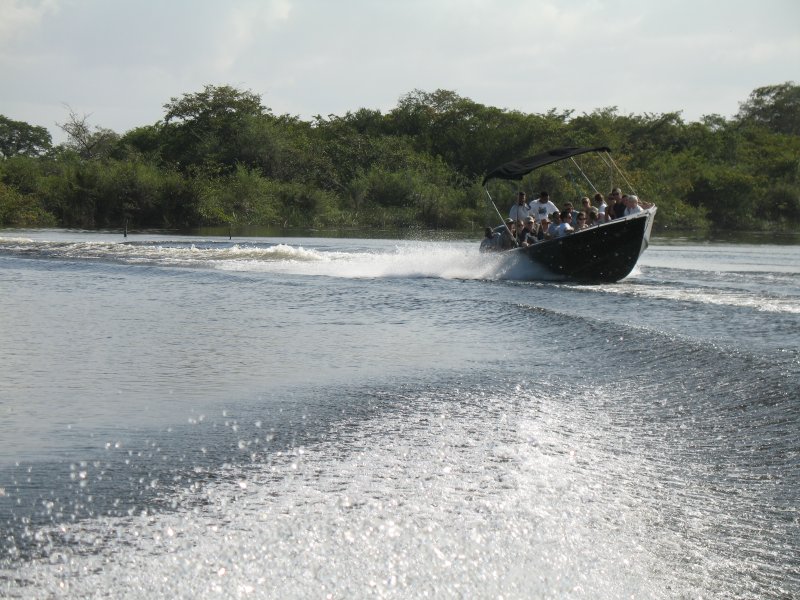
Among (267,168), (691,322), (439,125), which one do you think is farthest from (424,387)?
(439,125)

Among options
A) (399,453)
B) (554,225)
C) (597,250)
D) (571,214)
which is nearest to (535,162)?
(571,214)

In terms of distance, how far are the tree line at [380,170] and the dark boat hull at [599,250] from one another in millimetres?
32799

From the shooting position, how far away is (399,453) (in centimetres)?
639

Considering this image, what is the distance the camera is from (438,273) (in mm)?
22234

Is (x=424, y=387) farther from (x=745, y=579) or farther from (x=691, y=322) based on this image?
(x=691, y=322)

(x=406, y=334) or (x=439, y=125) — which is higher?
(x=439, y=125)

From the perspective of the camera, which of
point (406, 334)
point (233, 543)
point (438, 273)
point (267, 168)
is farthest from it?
point (267, 168)

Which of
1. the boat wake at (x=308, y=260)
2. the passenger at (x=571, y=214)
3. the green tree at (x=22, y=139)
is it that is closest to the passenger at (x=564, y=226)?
the passenger at (x=571, y=214)

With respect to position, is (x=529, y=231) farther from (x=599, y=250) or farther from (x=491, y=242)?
(x=599, y=250)

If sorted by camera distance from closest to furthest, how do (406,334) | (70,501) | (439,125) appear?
(70,501)
(406,334)
(439,125)

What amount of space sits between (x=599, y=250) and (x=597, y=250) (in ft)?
0.13

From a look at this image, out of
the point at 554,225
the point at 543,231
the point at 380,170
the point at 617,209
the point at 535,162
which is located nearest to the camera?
the point at 617,209

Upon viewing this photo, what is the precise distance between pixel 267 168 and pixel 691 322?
52418 millimetres

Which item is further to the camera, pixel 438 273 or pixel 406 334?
pixel 438 273
